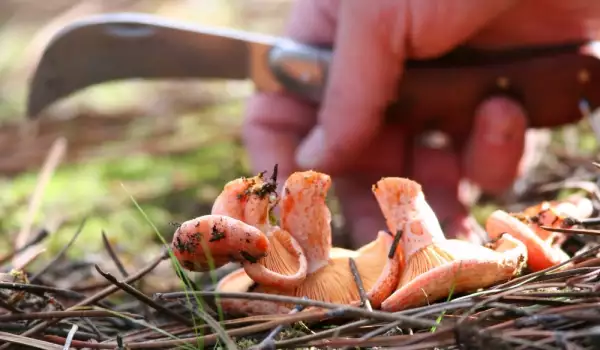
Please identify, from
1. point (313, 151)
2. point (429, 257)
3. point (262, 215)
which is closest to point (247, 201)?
point (262, 215)

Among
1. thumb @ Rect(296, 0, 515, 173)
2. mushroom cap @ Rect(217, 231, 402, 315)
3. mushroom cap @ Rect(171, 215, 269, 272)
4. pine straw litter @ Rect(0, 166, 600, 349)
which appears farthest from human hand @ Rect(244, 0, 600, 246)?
mushroom cap @ Rect(171, 215, 269, 272)

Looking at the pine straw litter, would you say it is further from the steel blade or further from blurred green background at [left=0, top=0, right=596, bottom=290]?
the steel blade

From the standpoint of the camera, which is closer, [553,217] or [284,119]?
[553,217]

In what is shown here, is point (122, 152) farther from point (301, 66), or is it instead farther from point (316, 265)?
point (316, 265)

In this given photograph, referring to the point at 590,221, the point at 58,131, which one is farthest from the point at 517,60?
the point at 58,131

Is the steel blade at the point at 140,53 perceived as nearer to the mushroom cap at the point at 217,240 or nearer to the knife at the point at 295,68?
the knife at the point at 295,68

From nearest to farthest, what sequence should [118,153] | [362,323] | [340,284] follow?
[362,323] → [340,284] → [118,153]

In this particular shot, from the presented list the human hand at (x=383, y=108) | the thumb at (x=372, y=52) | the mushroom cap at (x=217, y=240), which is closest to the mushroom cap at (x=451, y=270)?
the mushroom cap at (x=217, y=240)
